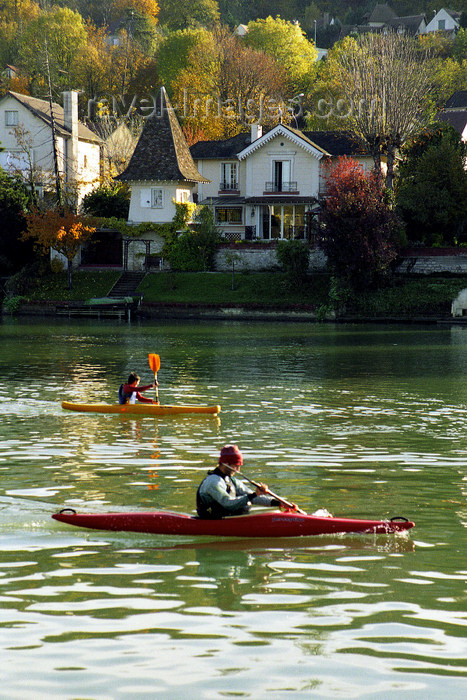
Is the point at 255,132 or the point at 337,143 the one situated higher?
the point at 255,132

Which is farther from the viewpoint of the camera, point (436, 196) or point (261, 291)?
point (436, 196)

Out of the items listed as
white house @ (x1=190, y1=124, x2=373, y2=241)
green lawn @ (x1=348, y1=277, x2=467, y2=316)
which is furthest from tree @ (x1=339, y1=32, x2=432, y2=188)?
green lawn @ (x1=348, y1=277, x2=467, y2=316)

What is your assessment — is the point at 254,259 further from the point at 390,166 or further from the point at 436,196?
the point at 436,196

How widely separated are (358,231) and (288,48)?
2435 inches

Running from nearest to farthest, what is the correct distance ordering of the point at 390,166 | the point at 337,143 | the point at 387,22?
the point at 390,166
the point at 337,143
the point at 387,22

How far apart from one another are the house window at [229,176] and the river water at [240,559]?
55.8 meters

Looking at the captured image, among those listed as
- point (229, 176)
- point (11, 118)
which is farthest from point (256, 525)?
point (11, 118)

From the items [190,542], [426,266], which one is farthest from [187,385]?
[426,266]

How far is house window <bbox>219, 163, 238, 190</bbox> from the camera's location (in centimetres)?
8300

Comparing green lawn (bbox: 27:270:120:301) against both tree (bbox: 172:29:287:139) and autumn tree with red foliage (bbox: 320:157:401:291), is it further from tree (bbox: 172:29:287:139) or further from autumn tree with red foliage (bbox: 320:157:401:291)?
tree (bbox: 172:29:287:139)

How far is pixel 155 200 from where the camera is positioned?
7781cm

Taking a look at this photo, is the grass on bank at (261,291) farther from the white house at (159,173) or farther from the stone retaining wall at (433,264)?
the white house at (159,173)

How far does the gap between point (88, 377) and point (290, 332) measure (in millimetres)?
21936

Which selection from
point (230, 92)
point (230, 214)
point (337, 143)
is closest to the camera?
point (337, 143)
